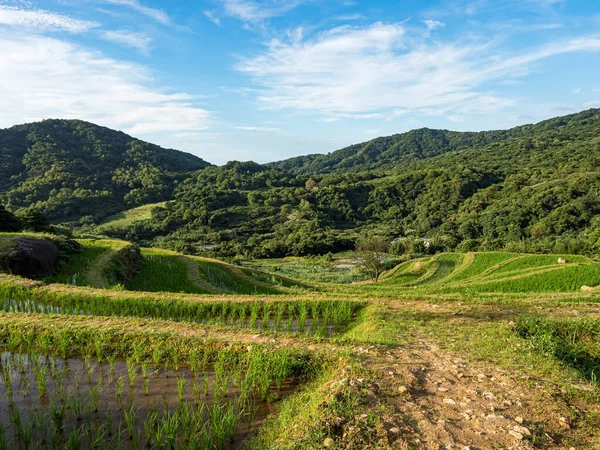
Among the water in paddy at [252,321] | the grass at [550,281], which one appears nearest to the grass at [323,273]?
the grass at [550,281]

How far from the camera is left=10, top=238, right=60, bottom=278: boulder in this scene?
54.8 feet

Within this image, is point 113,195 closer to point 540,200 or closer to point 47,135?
point 47,135

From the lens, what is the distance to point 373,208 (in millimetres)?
153625

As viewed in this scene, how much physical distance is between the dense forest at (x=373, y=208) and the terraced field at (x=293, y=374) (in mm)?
64691

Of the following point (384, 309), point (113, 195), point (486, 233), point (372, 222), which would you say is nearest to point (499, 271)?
point (384, 309)

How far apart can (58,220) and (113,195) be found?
89.2ft

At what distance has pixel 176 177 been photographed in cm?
17588

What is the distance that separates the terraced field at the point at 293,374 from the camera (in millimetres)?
5203

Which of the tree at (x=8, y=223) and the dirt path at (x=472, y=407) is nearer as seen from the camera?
the dirt path at (x=472, y=407)

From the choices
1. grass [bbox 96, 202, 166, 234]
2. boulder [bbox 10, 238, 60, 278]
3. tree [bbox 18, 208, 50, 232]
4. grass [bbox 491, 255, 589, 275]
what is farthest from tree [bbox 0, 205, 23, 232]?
grass [bbox 96, 202, 166, 234]

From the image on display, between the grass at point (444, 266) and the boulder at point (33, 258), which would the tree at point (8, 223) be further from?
the grass at point (444, 266)

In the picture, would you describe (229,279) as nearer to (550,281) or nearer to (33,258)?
(33,258)

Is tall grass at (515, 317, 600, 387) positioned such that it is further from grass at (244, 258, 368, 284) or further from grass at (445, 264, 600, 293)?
grass at (244, 258, 368, 284)

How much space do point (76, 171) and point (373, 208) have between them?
121 m
